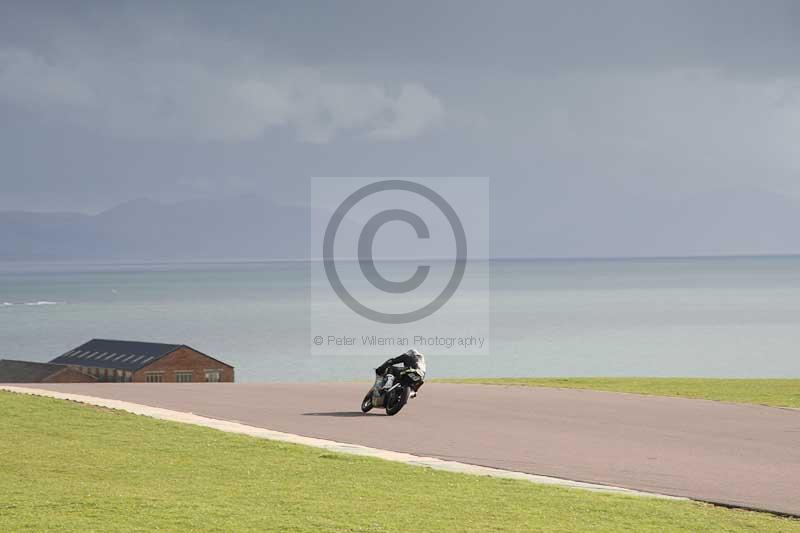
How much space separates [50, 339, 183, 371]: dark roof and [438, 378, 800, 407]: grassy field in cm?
4237

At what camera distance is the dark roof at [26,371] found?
6632cm

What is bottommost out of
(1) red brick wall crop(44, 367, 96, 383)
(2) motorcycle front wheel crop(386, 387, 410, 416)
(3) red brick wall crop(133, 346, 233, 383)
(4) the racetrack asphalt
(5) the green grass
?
(5) the green grass

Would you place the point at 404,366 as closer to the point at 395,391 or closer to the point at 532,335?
the point at 395,391

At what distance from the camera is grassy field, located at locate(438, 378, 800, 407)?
2720 centimetres

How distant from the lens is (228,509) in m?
12.4

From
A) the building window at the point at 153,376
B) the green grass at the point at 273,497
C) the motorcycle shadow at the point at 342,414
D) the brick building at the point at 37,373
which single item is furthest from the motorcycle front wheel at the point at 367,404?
the building window at the point at 153,376

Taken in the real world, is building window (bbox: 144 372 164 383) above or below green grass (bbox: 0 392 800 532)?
above

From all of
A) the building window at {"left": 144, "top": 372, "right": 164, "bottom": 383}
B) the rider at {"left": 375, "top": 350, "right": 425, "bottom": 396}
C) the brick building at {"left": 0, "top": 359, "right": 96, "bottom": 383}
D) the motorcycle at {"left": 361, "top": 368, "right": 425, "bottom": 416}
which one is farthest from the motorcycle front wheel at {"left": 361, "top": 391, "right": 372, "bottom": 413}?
the building window at {"left": 144, "top": 372, "right": 164, "bottom": 383}

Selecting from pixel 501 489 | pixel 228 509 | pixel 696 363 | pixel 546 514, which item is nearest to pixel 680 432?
pixel 501 489

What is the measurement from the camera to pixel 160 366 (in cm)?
7100

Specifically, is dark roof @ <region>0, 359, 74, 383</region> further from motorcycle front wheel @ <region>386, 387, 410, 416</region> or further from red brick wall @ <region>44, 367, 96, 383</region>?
motorcycle front wheel @ <region>386, 387, 410, 416</region>

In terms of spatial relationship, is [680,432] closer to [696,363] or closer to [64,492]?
[64,492]

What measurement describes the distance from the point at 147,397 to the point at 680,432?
12.3 metres

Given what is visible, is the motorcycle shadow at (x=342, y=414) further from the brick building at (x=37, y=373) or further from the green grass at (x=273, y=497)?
the brick building at (x=37, y=373)
